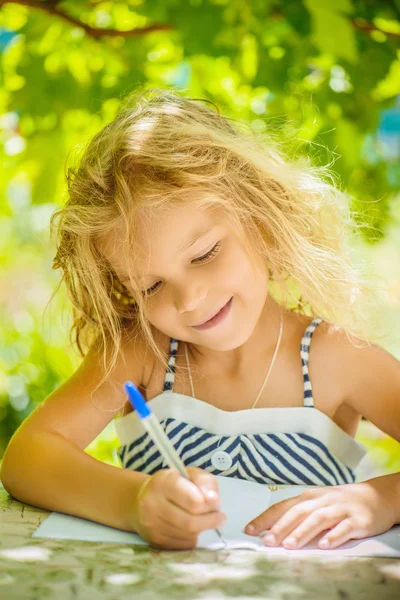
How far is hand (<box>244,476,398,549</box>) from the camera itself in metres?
0.94

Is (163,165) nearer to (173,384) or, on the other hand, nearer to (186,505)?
(173,384)

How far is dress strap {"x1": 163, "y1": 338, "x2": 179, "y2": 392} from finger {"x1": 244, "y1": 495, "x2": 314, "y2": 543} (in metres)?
0.46

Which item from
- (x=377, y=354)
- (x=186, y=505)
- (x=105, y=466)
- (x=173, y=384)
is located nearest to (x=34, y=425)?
(x=105, y=466)

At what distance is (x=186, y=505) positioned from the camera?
909 millimetres

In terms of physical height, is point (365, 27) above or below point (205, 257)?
above

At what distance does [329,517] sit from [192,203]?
0.54m

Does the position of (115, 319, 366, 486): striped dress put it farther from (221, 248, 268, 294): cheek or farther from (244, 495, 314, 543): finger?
(244, 495, 314, 543): finger

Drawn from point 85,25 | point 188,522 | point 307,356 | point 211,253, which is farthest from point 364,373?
point 85,25

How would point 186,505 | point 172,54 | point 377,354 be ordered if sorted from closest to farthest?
point 186,505 < point 377,354 < point 172,54

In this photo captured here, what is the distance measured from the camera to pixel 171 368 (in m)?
1.46

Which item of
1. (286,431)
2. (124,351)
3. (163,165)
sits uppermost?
(163,165)

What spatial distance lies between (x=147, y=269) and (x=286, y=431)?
0.40m

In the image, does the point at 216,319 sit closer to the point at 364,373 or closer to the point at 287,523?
the point at 364,373

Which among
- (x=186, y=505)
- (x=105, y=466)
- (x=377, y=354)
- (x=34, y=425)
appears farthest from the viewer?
(x=377, y=354)
